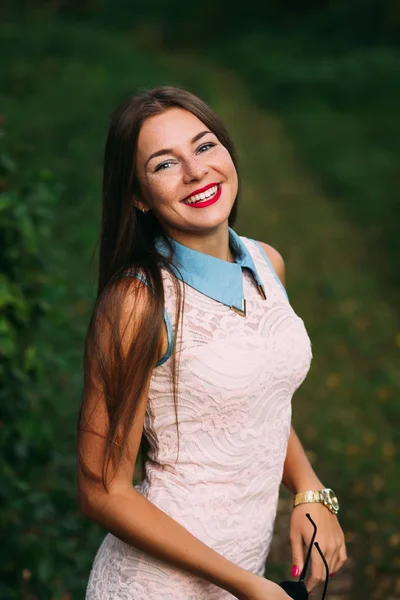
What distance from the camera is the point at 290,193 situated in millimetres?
10289

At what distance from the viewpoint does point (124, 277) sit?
6.40ft

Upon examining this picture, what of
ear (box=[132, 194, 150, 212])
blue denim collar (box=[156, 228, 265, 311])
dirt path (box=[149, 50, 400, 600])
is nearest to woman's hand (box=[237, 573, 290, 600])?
blue denim collar (box=[156, 228, 265, 311])

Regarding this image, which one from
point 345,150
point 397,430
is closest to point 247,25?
point 345,150

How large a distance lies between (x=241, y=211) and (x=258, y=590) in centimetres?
774

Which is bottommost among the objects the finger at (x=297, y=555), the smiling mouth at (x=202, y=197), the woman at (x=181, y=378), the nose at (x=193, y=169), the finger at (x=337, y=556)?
the finger at (x=337, y=556)

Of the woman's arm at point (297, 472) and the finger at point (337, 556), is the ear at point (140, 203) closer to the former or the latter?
the woman's arm at point (297, 472)

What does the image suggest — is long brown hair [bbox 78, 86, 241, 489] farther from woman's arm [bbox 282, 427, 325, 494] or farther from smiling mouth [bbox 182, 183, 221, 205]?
woman's arm [bbox 282, 427, 325, 494]

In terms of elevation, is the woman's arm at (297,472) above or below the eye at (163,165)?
below

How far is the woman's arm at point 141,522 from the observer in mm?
1878

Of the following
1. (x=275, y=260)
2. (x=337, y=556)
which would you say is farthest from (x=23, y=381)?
(x=337, y=556)

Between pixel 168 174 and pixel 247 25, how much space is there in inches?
618

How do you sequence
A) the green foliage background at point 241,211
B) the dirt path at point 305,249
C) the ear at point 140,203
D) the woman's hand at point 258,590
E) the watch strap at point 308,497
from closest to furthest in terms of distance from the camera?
the woman's hand at point 258,590 → the ear at point 140,203 → the watch strap at point 308,497 → the green foliage background at point 241,211 → the dirt path at point 305,249

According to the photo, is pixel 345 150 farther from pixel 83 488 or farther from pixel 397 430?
pixel 83 488

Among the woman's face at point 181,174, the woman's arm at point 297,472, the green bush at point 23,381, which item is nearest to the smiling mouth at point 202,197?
the woman's face at point 181,174
